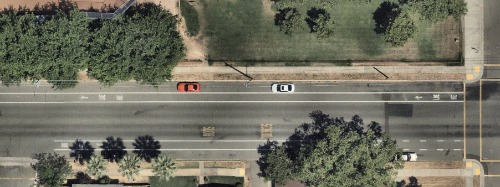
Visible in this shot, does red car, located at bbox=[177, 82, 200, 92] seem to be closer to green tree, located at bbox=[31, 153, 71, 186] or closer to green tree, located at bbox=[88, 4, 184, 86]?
green tree, located at bbox=[88, 4, 184, 86]

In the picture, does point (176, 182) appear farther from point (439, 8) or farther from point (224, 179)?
point (439, 8)

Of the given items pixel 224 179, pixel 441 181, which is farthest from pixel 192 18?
pixel 441 181

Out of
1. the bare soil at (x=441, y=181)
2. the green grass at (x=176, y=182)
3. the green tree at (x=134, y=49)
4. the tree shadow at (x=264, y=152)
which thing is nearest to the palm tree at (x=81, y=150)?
the green grass at (x=176, y=182)

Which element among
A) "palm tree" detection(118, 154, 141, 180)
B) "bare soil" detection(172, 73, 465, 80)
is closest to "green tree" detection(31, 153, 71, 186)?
"palm tree" detection(118, 154, 141, 180)

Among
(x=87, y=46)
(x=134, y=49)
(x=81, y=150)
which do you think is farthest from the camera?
(x=81, y=150)

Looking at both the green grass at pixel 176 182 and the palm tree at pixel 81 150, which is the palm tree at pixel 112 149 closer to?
the palm tree at pixel 81 150
